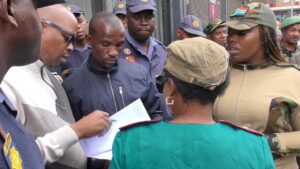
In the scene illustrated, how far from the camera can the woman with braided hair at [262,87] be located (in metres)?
2.51

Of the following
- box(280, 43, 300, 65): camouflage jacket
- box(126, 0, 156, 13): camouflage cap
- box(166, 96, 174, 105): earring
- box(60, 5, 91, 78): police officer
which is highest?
box(126, 0, 156, 13): camouflage cap

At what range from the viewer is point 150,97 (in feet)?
9.73

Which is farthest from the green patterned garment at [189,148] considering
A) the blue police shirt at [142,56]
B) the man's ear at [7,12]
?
the blue police shirt at [142,56]

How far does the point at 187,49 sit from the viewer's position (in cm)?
171

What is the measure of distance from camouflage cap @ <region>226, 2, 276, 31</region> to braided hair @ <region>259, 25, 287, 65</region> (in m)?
0.03

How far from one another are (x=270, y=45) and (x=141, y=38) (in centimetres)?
193

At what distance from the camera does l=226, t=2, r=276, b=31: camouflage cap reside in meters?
2.65

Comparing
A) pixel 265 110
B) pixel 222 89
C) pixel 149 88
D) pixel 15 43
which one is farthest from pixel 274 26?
pixel 15 43

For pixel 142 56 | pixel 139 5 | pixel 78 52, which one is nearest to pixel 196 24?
pixel 139 5

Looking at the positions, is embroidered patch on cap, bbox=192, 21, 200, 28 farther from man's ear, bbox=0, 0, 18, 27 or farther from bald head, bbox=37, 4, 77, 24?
man's ear, bbox=0, 0, 18, 27

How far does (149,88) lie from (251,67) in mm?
728

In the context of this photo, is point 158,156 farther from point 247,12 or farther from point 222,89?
point 247,12

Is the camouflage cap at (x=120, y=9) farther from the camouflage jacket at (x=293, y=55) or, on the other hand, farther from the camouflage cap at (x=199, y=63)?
the camouflage cap at (x=199, y=63)

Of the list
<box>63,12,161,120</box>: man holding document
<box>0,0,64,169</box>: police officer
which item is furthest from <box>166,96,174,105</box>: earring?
<box>63,12,161,120</box>: man holding document
